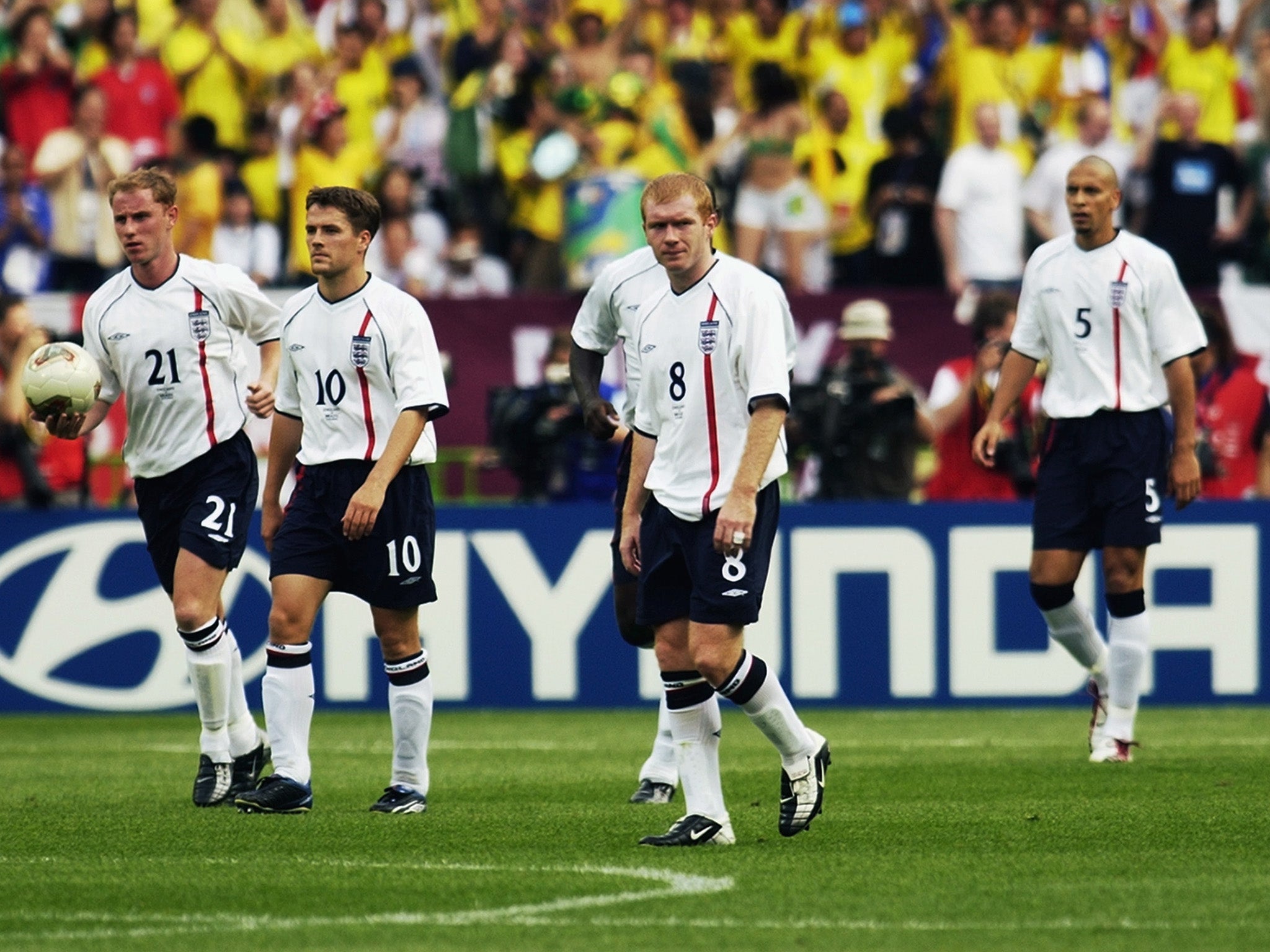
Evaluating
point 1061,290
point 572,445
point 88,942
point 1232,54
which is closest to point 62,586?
point 572,445

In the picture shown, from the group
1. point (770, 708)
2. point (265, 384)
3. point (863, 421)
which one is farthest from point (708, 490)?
point (863, 421)

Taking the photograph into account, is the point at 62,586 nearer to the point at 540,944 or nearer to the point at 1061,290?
the point at 1061,290

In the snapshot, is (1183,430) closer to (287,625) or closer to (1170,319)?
(1170,319)

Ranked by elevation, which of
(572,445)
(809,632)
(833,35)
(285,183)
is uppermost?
(833,35)

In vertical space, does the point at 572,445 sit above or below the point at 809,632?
above

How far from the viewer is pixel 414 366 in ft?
28.4

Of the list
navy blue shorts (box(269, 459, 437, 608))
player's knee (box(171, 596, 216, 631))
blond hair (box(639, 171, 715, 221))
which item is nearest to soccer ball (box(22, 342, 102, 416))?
player's knee (box(171, 596, 216, 631))

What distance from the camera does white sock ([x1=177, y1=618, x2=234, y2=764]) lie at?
955cm

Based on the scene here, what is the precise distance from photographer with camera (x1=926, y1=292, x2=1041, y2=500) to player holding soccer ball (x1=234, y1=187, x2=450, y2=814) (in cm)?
625

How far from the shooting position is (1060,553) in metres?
10.8

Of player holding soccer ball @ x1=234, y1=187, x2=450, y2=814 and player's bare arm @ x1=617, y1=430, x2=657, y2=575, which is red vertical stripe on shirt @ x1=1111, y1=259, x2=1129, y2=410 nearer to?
player's bare arm @ x1=617, y1=430, x2=657, y2=575

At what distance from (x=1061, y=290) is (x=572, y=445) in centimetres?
531

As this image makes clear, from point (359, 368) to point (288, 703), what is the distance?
1313 mm

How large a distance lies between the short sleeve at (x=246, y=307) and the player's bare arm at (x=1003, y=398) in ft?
10.9
